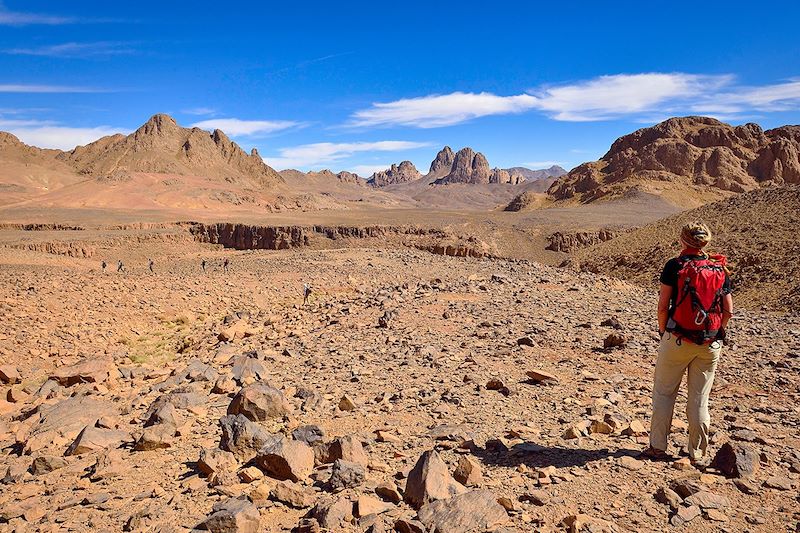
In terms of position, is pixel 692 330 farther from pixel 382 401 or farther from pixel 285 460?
pixel 285 460

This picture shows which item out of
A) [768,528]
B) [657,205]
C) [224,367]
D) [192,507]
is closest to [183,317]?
[224,367]

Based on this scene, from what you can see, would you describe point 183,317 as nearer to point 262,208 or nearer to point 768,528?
→ point 768,528

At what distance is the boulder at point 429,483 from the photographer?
3.98 meters

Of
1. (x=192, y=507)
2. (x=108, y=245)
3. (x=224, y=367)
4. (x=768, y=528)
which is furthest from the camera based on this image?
(x=108, y=245)

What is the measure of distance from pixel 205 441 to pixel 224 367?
3.07m

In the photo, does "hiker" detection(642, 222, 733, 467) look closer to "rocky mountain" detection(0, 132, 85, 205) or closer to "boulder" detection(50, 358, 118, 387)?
"boulder" detection(50, 358, 118, 387)

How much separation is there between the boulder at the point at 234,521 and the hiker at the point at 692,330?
126 inches

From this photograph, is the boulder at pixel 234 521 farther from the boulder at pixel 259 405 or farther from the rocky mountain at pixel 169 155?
the rocky mountain at pixel 169 155

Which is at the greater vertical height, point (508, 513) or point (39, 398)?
point (508, 513)

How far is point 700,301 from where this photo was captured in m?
4.50

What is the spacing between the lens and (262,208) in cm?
7194

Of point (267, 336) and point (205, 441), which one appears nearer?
point (205, 441)

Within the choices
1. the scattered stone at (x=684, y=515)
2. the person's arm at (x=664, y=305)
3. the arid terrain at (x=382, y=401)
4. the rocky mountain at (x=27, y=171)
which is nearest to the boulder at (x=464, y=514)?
the arid terrain at (x=382, y=401)

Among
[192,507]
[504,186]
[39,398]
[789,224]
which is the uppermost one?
[504,186]
